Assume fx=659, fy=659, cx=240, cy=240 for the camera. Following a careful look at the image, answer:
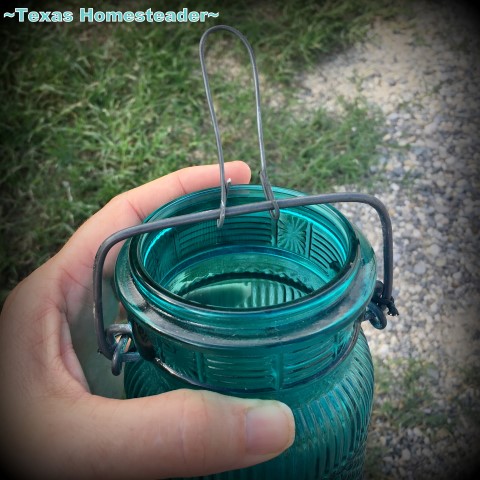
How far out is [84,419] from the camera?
3.01ft

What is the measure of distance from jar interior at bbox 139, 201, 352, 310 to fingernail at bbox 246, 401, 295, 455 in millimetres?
195

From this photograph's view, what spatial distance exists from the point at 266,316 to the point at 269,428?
155mm

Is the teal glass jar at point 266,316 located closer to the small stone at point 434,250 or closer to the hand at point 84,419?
the hand at point 84,419

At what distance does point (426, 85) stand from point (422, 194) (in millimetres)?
503

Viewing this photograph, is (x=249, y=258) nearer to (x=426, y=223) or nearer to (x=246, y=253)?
(x=246, y=253)

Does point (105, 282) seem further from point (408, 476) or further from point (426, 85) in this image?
point (426, 85)

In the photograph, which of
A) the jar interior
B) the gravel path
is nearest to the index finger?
the jar interior

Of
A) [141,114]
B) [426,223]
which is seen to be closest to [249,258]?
[426,223]

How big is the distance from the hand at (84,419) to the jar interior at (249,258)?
199mm

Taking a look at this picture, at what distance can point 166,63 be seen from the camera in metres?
2.48

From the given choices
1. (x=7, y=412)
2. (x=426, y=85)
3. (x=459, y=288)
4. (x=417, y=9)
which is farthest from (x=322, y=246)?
(x=417, y=9)

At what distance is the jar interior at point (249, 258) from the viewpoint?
1023 mm

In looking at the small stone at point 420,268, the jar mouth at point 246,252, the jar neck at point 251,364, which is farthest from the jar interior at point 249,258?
the small stone at point 420,268

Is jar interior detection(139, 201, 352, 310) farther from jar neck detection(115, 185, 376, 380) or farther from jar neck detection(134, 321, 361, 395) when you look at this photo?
→ jar neck detection(134, 321, 361, 395)
